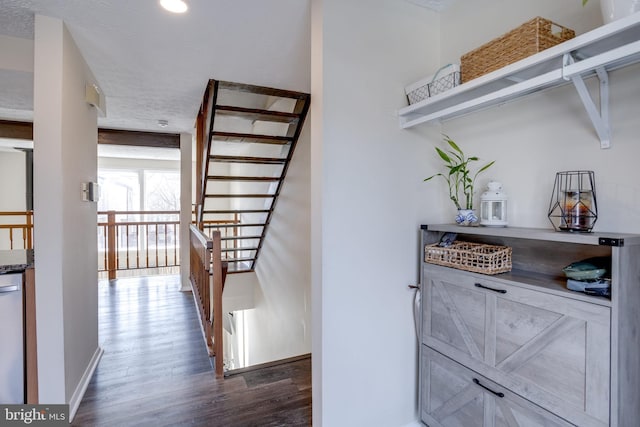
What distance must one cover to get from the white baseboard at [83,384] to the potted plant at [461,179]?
7.98 ft

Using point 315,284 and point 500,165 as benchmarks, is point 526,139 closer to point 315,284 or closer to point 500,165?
point 500,165

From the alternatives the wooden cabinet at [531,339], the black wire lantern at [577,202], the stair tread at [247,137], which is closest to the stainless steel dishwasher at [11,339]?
the stair tread at [247,137]

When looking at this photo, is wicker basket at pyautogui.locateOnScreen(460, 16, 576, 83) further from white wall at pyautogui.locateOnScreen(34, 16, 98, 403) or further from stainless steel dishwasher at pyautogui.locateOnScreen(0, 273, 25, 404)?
stainless steel dishwasher at pyautogui.locateOnScreen(0, 273, 25, 404)

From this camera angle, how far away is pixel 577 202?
122 centimetres

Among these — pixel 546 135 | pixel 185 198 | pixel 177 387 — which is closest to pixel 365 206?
pixel 546 135

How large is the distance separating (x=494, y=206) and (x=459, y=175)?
32cm

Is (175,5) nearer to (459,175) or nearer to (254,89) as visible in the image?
(254,89)

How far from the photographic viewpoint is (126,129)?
4.51 meters

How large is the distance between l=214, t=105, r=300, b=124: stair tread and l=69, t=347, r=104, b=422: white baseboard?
6.95 feet

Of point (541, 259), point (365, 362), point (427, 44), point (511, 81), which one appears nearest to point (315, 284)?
point (365, 362)

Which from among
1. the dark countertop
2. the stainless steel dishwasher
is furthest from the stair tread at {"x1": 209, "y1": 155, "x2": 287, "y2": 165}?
the stainless steel dishwasher

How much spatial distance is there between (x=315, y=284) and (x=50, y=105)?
1758mm

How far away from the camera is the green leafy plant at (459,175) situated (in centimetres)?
165

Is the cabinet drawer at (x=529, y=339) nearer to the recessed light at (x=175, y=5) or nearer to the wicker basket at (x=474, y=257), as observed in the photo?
the wicker basket at (x=474, y=257)
